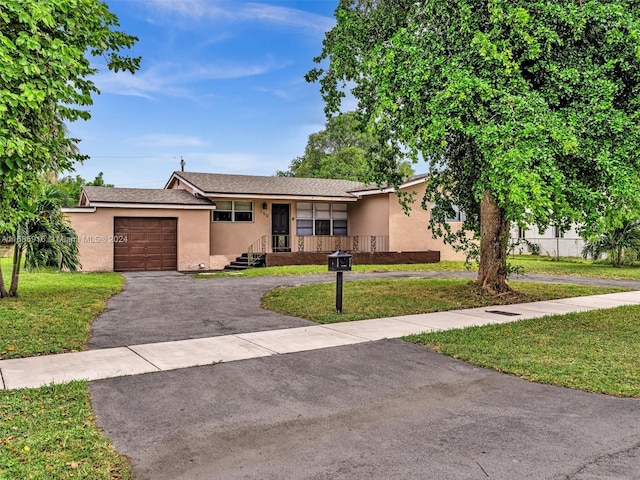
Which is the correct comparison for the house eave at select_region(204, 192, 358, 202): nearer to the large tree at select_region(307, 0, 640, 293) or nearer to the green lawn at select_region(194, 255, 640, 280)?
the green lawn at select_region(194, 255, 640, 280)

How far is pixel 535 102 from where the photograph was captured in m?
7.70

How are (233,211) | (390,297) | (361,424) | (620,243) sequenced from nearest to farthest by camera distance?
1. (361,424)
2. (390,297)
3. (620,243)
4. (233,211)

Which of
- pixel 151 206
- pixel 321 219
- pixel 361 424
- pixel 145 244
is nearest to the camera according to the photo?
pixel 361 424

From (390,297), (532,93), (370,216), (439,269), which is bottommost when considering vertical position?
(390,297)

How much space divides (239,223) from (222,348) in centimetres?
1538

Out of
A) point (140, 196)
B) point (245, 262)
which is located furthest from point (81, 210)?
point (245, 262)

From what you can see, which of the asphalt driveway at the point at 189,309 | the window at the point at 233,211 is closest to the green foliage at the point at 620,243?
the asphalt driveway at the point at 189,309

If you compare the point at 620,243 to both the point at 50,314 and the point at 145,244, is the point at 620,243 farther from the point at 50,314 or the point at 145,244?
the point at 50,314

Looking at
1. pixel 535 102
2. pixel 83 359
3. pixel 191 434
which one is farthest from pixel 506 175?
pixel 83 359

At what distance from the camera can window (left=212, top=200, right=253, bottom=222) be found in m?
21.5

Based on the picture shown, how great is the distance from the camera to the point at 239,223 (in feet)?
71.5

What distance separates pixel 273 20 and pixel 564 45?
48.3 ft

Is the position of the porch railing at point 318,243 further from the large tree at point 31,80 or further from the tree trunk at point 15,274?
the large tree at point 31,80

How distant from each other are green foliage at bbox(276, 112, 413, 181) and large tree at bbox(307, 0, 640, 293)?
115 ft
